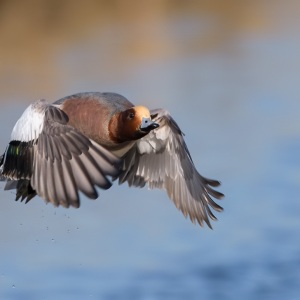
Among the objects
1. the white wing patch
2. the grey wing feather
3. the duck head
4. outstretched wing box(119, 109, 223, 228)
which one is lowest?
the grey wing feather

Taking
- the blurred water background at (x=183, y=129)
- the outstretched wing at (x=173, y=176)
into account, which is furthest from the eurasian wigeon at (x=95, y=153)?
the blurred water background at (x=183, y=129)

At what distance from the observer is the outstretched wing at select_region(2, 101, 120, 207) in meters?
7.09

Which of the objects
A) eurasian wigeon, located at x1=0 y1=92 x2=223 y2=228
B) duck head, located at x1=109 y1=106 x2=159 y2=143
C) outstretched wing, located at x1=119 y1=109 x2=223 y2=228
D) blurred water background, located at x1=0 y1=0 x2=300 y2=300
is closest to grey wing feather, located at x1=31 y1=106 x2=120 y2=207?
eurasian wigeon, located at x1=0 y1=92 x2=223 y2=228

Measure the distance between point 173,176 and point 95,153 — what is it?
1421mm

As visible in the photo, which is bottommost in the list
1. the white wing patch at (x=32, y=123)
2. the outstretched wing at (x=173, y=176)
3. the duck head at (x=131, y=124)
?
the white wing patch at (x=32, y=123)

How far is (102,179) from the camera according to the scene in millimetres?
7031

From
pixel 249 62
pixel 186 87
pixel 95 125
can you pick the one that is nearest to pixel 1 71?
pixel 186 87

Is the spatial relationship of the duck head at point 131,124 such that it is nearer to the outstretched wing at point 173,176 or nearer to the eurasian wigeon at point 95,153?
the eurasian wigeon at point 95,153

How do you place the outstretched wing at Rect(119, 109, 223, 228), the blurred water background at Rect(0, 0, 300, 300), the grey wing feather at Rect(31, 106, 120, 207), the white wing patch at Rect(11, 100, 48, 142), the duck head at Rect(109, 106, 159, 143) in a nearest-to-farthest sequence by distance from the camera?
1. the grey wing feather at Rect(31, 106, 120, 207)
2. the white wing patch at Rect(11, 100, 48, 142)
3. the duck head at Rect(109, 106, 159, 143)
4. the outstretched wing at Rect(119, 109, 223, 228)
5. the blurred water background at Rect(0, 0, 300, 300)

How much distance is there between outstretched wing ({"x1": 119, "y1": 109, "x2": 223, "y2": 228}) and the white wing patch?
1150 mm

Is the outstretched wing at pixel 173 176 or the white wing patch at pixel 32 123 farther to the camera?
the outstretched wing at pixel 173 176

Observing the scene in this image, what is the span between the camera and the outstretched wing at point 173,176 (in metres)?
8.46

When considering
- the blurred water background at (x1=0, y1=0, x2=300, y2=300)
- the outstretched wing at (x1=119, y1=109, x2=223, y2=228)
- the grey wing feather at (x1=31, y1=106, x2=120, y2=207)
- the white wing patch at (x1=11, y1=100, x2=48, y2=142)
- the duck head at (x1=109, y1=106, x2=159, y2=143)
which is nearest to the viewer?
the grey wing feather at (x1=31, y1=106, x2=120, y2=207)

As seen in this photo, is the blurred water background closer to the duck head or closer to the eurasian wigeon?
the eurasian wigeon
